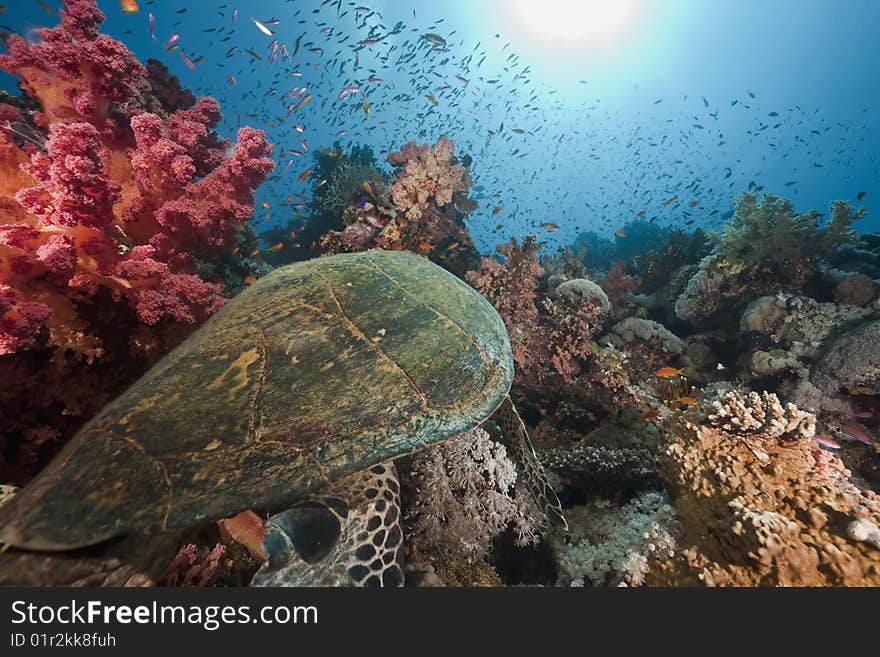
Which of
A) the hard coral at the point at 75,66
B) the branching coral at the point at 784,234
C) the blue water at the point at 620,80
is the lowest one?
the hard coral at the point at 75,66

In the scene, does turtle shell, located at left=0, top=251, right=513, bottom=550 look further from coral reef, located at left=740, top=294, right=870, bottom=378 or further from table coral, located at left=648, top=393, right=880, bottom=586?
coral reef, located at left=740, top=294, right=870, bottom=378

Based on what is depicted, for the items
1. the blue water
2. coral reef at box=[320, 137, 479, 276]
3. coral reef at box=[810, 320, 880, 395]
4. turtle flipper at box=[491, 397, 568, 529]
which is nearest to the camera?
turtle flipper at box=[491, 397, 568, 529]

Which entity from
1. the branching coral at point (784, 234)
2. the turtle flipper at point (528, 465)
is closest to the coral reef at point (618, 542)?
the turtle flipper at point (528, 465)

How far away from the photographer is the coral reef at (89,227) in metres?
2.12

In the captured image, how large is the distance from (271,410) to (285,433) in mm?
136

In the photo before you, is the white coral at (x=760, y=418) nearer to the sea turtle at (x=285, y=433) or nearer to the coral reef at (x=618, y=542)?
the coral reef at (x=618, y=542)

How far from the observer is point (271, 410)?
167cm

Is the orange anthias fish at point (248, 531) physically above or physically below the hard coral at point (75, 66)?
below

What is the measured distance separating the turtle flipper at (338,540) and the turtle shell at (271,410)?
178mm

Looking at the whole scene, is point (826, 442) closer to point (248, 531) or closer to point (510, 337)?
point (510, 337)

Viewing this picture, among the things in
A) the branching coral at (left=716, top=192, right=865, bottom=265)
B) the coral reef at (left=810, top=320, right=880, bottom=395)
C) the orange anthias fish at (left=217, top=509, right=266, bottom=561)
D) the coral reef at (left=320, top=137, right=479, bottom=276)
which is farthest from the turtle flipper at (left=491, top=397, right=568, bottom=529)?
the branching coral at (left=716, top=192, right=865, bottom=265)

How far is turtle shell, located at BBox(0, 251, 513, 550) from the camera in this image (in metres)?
1.40

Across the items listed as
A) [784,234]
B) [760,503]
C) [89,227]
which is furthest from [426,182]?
[784,234]

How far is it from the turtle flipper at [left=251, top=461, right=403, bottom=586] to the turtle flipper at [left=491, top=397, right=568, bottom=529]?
1308 mm
